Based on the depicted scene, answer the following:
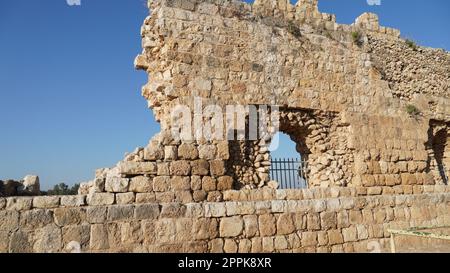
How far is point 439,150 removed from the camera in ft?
33.3

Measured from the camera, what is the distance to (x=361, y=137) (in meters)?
7.79

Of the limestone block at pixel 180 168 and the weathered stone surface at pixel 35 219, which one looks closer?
the weathered stone surface at pixel 35 219

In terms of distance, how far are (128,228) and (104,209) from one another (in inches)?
17.0

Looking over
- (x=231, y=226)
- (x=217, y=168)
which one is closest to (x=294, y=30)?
(x=217, y=168)

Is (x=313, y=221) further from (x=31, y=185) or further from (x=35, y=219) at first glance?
(x=31, y=185)

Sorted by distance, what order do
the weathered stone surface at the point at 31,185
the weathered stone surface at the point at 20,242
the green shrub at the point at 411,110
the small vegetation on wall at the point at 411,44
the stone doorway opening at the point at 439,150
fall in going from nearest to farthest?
1. the weathered stone surface at the point at 20,242
2. the weathered stone surface at the point at 31,185
3. the green shrub at the point at 411,110
4. the stone doorway opening at the point at 439,150
5. the small vegetation on wall at the point at 411,44

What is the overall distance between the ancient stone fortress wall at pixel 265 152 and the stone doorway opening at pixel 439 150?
7 centimetres

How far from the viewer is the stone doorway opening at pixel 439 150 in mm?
9094

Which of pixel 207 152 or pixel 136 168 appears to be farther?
pixel 207 152

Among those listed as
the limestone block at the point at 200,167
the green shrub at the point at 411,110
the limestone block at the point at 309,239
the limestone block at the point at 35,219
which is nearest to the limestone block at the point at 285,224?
the limestone block at the point at 309,239

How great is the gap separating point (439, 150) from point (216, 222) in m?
7.55

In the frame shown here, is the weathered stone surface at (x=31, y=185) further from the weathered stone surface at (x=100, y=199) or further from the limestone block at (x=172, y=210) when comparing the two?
the limestone block at (x=172, y=210)

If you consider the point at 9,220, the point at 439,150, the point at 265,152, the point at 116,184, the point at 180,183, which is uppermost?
the point at 439,150
